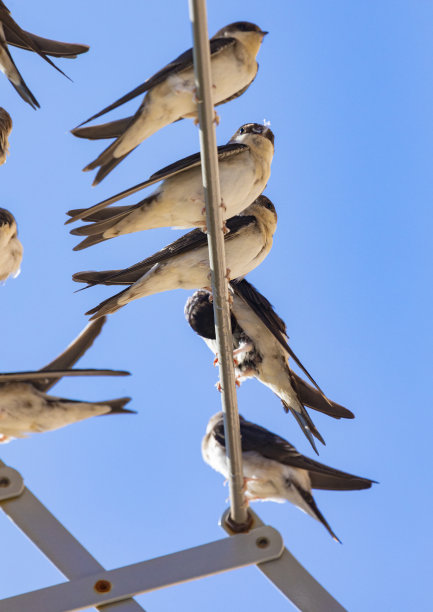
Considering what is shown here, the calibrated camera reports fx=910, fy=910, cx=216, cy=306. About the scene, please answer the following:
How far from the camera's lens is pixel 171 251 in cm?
389

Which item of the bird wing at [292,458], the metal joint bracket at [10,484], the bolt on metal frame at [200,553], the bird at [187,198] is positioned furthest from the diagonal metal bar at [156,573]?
the bird at [187,198]

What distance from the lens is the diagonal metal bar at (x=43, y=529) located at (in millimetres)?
2336

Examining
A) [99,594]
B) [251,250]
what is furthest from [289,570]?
[251,250]

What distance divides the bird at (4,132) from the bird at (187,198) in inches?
59.4

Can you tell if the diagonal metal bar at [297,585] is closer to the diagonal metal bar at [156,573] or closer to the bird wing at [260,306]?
the diagonal metal bar at [156,573]

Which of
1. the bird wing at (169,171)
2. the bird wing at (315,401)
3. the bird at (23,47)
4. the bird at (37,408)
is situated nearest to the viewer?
the bird at (37,408)

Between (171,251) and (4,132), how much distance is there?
1628mm

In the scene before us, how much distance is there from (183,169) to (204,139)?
3.43ft

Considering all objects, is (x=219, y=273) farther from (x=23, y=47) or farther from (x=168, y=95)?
(x=23, y=47)

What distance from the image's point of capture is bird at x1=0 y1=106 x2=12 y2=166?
4877 millimetres

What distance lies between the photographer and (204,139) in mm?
2309

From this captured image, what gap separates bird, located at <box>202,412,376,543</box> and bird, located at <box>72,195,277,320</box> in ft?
2.55

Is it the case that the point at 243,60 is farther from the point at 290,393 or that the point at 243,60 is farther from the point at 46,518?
the point at 46,518

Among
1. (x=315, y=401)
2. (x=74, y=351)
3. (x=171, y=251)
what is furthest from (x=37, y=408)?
(x=315, y=401)
